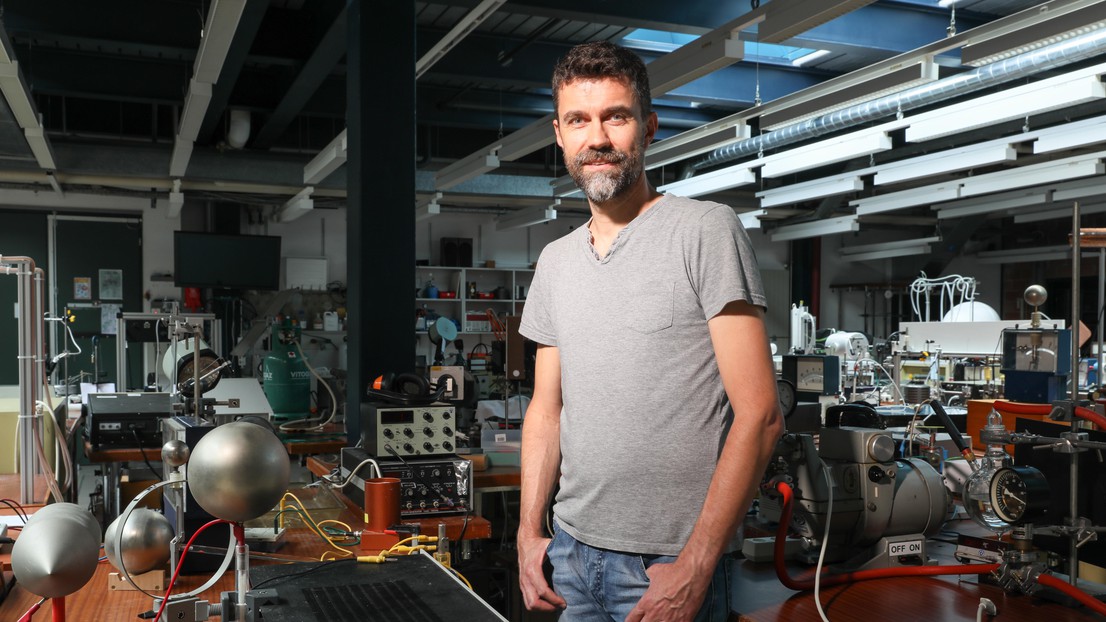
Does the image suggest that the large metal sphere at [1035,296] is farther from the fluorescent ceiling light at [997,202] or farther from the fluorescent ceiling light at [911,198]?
the fluorescent ceiling light at [997,202]

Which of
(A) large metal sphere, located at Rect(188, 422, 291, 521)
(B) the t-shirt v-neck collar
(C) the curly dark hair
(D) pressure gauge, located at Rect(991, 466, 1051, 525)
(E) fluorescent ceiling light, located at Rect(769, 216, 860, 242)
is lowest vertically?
(D) pressure gauge, located at Rect(991, 466, 1051, 525)

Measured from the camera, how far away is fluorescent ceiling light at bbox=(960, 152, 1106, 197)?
5.72 metres

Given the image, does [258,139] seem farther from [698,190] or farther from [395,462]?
[395,462]

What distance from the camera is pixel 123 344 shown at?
4.62 metres

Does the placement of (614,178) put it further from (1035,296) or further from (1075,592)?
(1035,296)

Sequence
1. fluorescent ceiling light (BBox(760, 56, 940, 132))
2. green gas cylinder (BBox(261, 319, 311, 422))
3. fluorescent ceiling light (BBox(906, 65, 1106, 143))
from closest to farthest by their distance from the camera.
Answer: fluorescent ceiling light (BBox(760, 56, 940, 132)), fluorescent ceiling light (BBox(906, 65, 1106, 143)), green gas cylinder (BBox(261, 319, 311, 422))

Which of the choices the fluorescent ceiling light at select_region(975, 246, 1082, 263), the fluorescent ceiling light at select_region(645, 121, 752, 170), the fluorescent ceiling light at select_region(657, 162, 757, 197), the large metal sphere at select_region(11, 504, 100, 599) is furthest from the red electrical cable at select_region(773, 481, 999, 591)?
the fluorescent ceiling light at select_region(975, 246, 1082, 263)

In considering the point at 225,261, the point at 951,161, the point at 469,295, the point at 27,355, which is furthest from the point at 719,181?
the point at 27,355

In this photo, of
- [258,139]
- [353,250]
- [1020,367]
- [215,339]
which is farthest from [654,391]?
[258,139]

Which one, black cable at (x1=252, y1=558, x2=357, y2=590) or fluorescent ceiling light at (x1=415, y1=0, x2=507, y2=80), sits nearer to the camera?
black cable at (x1=252, y1=558, x2=357, y2=590)

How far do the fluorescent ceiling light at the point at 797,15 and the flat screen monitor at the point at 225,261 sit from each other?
202 inches

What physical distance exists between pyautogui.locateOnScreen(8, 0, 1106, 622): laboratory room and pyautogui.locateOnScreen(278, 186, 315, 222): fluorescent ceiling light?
0.17 ft

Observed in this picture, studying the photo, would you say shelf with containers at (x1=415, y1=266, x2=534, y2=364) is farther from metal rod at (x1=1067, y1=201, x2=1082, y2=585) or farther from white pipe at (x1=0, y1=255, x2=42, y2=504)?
metal rod at (x1=1067, y1=201, x2=1082, y2=585)

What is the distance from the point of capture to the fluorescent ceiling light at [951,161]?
543 centimetres
